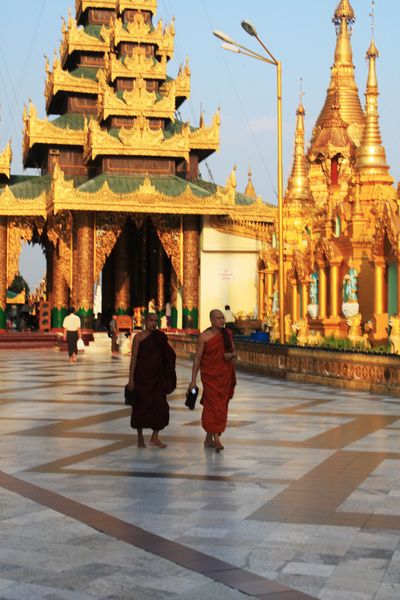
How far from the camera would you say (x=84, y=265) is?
39.0 metres

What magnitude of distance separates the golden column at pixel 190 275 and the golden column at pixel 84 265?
3.53 meters

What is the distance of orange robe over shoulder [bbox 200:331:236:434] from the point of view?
10.7 metres

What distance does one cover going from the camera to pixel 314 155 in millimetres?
41594

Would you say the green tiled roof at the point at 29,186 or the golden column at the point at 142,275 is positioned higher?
the green tiled roof at the point at 29,186

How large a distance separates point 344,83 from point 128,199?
37.1 feet

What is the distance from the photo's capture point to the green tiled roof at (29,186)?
40.1 m

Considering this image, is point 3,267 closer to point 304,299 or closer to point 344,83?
point 304,299

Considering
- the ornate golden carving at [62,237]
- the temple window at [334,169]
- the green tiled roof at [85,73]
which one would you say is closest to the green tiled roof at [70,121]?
the green tiled roof at [85,73]

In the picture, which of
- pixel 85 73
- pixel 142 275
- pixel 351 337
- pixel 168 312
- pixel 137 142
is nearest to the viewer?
pixel 351 337

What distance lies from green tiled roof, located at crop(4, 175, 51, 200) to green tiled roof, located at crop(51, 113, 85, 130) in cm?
270

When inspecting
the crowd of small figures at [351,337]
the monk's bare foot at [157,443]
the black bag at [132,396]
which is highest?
the crowd of small figures at [351,337]

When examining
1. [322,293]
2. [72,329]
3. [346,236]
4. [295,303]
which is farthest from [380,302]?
[295,303]

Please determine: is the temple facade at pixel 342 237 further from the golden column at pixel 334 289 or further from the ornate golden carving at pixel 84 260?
the ornate golden carving at pixel 84 260

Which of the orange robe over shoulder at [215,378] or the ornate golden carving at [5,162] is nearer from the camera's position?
the orange robe over shoulder at [215,378]
